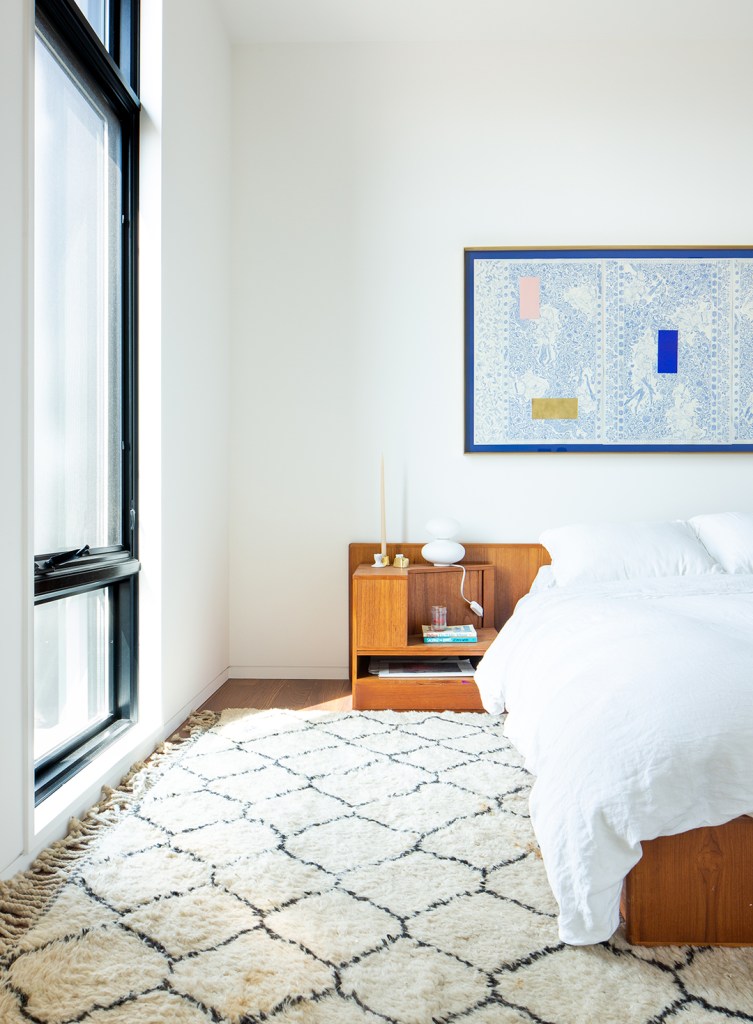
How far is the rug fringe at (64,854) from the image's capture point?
4.92ft

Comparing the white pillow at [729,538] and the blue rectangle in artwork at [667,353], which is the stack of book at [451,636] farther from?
the blue rectangle in artwork at [667,353]

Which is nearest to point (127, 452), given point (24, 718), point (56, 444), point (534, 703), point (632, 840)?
point (56, 444)

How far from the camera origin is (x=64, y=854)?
1774 millimetres

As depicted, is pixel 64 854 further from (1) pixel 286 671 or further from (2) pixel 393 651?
(1) pixel 286 671

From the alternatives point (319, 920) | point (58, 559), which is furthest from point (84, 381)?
point (319, 920)

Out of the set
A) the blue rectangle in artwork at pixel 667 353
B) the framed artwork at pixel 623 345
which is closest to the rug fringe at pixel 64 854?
the framed artwork at pixel 623 345

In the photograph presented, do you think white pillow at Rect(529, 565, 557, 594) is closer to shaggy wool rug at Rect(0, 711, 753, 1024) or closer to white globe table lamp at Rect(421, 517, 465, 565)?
white globe table lamp at Rect(421, 517, 465, 565)

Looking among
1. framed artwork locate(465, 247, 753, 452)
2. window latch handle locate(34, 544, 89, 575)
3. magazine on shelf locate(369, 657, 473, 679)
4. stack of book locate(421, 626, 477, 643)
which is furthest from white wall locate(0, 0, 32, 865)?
framed artwork locate(465, 247, 753, 452)

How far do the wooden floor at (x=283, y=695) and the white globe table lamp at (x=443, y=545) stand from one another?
0.73m

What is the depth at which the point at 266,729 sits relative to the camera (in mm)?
2781

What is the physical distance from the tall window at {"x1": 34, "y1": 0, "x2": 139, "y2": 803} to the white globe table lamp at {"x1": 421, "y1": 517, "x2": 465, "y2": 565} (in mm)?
1323

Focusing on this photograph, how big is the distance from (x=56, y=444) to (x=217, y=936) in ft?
4.39

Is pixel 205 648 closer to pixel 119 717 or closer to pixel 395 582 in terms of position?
pixel 119 717

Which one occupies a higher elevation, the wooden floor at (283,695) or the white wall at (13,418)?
the white wall at (13,418)
